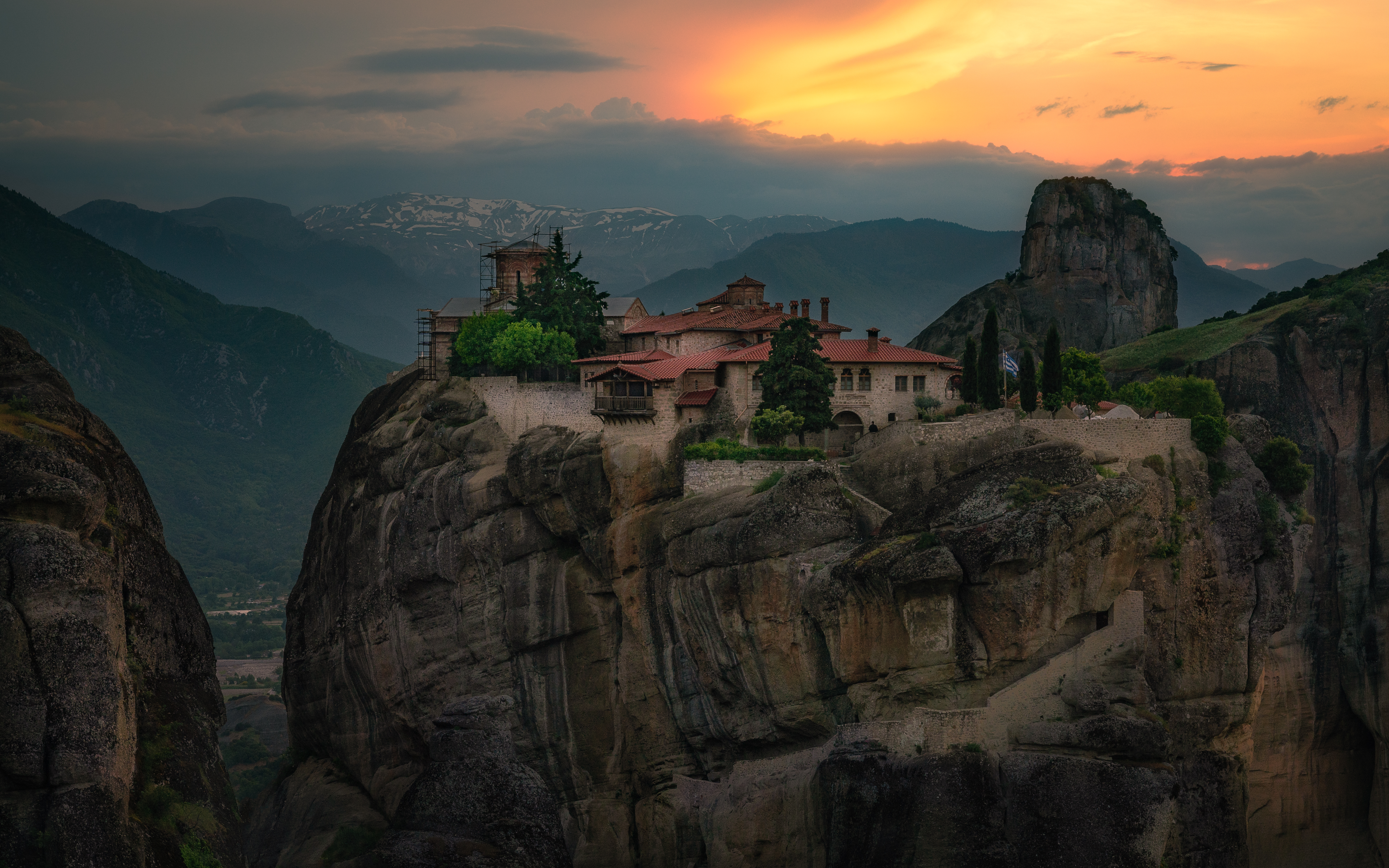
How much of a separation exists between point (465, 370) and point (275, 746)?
53.5m

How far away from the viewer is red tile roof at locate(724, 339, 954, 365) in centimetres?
6700

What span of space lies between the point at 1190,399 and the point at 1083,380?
4807 millimetres

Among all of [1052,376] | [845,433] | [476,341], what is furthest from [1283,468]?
[476,341]

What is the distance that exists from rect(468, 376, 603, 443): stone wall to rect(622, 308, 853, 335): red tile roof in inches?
314

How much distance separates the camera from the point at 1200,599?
192 ft

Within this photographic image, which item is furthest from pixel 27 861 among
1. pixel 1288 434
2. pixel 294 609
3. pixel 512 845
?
pixel 1288 434

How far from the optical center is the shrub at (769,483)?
197 feet

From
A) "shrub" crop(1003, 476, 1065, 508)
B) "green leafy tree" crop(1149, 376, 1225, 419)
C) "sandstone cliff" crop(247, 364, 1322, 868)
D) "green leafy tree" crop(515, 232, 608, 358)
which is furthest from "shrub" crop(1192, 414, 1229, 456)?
"green leafy tree" crop(515, 232, 608, 358)

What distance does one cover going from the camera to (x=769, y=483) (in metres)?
60.2

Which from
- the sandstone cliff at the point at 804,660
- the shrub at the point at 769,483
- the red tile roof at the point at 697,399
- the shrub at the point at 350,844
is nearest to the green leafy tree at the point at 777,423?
the shrub at the point at 769,483

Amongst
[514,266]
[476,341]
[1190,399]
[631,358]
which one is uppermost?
[514,266]

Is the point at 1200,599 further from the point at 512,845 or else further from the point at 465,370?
the point at 465,370

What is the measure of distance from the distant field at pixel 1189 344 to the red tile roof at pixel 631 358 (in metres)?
29.0

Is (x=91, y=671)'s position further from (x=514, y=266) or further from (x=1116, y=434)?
(x=514, y=266)
